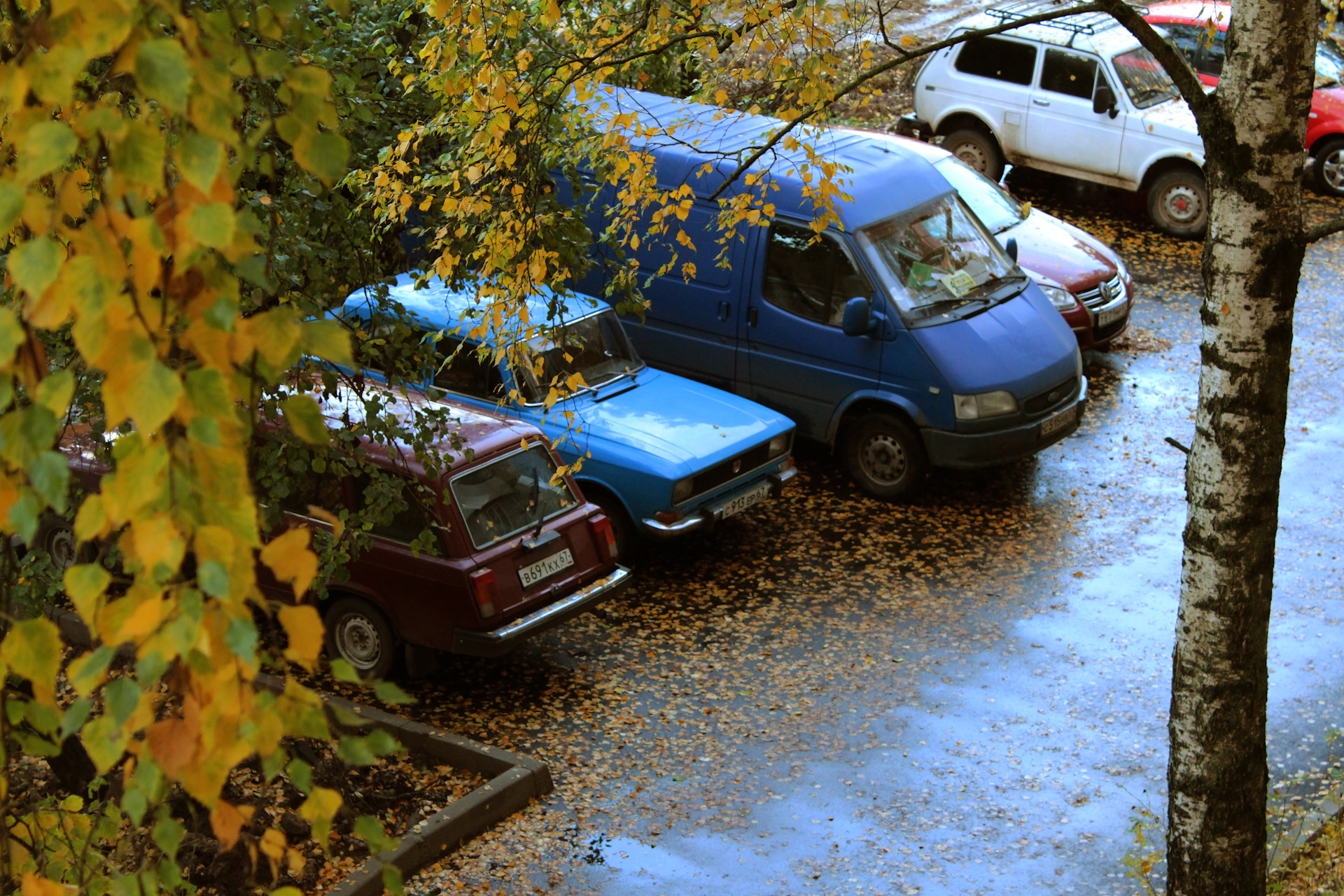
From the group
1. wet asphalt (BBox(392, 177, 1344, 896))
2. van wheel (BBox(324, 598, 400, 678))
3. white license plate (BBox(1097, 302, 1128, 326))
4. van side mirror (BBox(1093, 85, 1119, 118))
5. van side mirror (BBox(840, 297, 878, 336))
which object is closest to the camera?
wet asphalt (BBox(392, 177, 1344, 896))

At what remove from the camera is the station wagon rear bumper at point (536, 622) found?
23.6 ft

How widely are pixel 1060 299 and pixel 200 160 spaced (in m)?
10.7

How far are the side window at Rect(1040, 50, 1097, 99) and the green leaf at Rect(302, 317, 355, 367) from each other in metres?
14.3

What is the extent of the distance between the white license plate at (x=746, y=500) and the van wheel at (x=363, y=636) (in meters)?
2.49

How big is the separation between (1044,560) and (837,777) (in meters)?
3.06

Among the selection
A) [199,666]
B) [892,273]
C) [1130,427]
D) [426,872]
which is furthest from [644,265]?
[199,666]

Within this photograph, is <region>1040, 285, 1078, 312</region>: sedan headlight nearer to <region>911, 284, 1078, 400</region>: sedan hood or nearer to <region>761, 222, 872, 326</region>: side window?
<region>911, 284, 1078, 400</region>: sedan hood

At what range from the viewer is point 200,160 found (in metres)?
1.70

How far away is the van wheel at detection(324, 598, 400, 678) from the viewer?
7551 mm

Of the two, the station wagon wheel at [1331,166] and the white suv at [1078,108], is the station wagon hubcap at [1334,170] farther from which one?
the white suv at [1078,108]

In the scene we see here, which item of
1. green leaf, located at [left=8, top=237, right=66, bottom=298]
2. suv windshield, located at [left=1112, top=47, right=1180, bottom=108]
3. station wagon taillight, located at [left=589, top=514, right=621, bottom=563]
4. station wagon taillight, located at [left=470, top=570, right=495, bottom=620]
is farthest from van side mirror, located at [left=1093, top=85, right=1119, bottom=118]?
green leaf, located at [left=8, top=237, right=66, bottom=298]

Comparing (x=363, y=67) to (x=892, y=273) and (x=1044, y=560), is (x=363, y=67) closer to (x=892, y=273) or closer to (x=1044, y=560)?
(x=892, y=273)

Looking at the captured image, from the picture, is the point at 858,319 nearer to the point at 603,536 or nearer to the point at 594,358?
the point at 594,358

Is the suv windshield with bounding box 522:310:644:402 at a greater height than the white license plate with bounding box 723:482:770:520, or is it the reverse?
the suv windshield with bounding box 522:310:644:402
